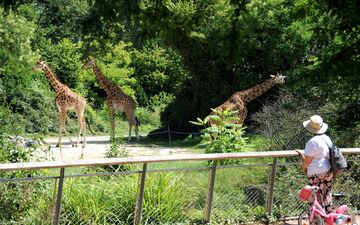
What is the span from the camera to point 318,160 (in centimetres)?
820

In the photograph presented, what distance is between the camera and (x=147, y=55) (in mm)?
41062

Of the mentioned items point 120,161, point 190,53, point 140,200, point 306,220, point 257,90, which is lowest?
point 306,220

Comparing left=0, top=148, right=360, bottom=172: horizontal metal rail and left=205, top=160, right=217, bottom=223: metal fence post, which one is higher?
left=0, top=148, right=360, bottom=172: horizontal metal rail

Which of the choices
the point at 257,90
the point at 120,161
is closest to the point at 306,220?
the point at 120,161

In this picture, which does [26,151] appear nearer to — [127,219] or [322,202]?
[127,219]

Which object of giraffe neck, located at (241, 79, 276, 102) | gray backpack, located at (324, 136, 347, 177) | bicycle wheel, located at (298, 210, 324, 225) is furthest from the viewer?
giraffe neck, located at (241, 79, 276, 102)

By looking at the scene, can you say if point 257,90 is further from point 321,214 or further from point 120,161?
point 120,161

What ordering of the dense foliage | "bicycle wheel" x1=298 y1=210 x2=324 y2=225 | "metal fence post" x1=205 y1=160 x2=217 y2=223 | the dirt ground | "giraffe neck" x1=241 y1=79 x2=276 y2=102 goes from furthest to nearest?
"giraffe neck" x1=241 y1=79 x2=276 y2=102, the dirt ground, "metal fence post" x1=205 y1=160 x2=217 y2=223, "bicycle wheel" x1=298 y1=210 x2=324 y2=225, the dense foliage

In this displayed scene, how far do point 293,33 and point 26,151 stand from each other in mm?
17646

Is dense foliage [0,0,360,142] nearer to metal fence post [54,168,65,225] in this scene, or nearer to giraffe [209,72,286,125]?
giraffe [209,72,286,125]

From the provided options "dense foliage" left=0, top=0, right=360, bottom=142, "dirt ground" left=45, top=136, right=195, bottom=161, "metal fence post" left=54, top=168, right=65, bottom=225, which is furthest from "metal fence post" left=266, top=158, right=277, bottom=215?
"dirt ground" left=45, top=136, right=195, bottom=161

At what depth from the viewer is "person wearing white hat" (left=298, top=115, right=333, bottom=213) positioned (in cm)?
816

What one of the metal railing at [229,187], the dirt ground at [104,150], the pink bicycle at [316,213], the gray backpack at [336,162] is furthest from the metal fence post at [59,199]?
the dirt ground at [104,150]

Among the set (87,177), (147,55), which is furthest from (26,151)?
(147,55)
